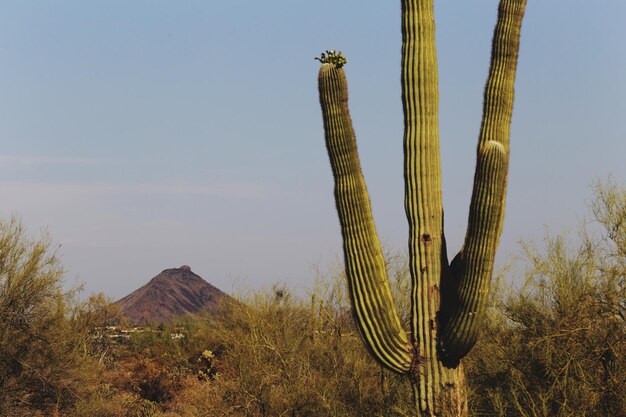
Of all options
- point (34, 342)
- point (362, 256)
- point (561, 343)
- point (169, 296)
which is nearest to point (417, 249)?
point (362, 256)

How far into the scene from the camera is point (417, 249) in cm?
837

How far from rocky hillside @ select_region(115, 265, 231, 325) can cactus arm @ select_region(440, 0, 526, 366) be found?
70.7 metres

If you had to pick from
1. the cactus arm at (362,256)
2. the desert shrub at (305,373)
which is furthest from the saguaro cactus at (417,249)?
the desert shrub at (305,373)

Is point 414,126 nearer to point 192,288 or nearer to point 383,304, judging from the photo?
point 383,304

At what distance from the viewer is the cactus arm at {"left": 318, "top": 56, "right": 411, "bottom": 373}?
326 inches

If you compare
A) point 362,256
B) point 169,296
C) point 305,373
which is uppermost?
point 169,296

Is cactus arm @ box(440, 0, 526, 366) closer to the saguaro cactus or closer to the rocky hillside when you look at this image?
the saguaro cactus

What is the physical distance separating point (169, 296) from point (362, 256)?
79.3 meters

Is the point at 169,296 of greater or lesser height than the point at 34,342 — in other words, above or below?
above

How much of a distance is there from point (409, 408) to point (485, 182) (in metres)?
5.49

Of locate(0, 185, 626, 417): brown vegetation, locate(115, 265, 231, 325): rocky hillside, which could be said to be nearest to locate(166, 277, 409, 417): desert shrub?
Answer: locate(0, 185, 626, 417): brown vegetation

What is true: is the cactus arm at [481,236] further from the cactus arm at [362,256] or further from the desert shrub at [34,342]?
the desert shrub at [34,342]

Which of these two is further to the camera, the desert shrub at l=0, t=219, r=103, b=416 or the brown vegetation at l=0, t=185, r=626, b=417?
the desert shrub at l=0, t=219, r=103, b=416

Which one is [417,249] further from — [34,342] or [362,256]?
[34,342]
